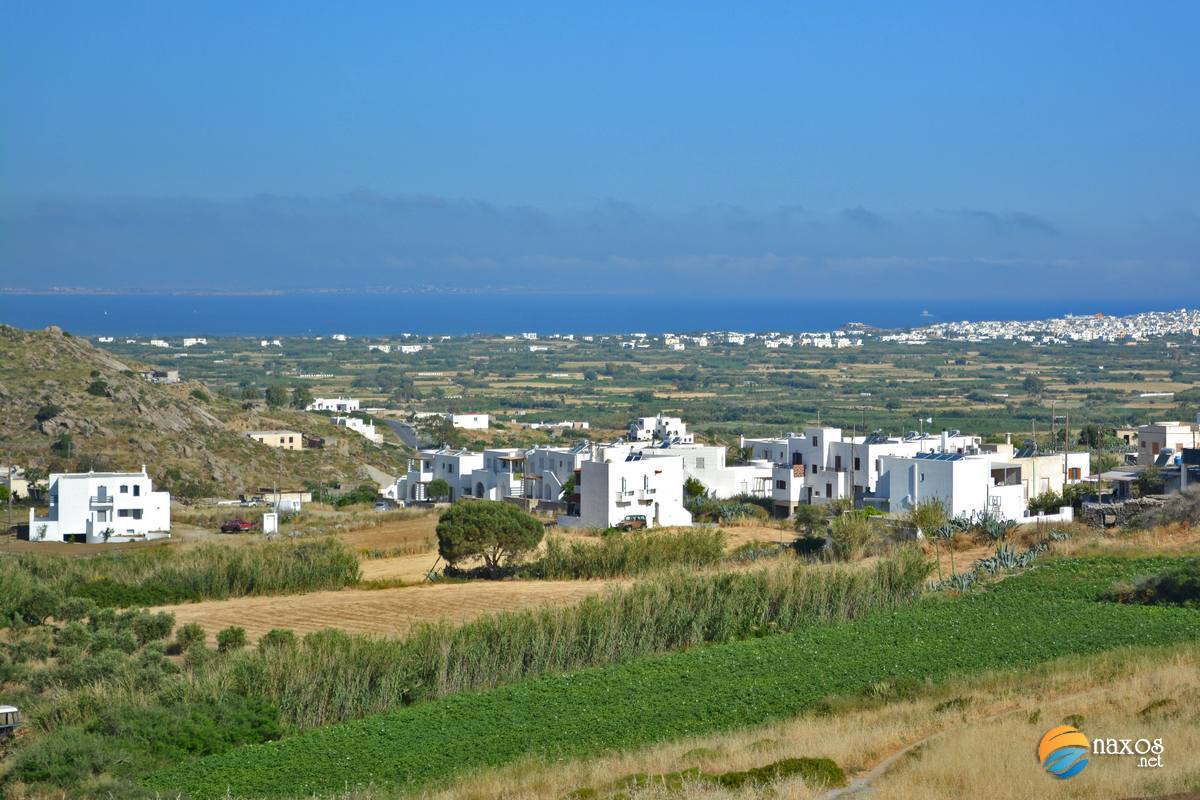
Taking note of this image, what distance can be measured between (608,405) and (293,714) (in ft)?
310

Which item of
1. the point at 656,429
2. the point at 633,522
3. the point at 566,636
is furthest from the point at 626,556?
the point at 656,429

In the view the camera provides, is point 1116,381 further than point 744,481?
Yes

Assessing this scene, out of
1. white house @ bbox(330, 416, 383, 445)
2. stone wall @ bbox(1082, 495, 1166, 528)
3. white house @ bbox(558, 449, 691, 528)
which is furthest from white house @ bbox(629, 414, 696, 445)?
stone wall @ bbox(1082, 495, 1166, 528)

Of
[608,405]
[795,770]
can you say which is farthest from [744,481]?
[608,405]

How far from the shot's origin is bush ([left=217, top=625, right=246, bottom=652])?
22500 mm

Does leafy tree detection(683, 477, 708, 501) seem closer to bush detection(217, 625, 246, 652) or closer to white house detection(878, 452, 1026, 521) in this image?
white house detection(878, 452, 1026, 521)

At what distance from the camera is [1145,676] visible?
1584 centimetres

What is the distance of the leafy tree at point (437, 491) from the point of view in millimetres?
51281

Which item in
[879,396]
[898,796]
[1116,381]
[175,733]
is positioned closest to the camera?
[898,796]

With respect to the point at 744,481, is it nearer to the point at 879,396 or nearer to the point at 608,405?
the point at 608,405

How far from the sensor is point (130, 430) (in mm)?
57812

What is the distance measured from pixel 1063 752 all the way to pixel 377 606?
57.1 ft

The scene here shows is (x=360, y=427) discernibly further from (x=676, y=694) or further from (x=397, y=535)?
(x=676, y=694)

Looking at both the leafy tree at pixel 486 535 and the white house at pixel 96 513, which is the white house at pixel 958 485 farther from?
the white house at pixel 96 513
